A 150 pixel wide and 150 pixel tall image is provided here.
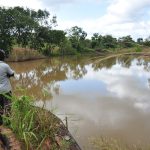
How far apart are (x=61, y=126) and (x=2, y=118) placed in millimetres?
876

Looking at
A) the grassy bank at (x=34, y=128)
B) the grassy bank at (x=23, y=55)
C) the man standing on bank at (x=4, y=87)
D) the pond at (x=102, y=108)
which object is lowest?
the grassy bank at (x=23, y=55)

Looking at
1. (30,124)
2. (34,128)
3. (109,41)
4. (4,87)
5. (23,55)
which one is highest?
(4,87)

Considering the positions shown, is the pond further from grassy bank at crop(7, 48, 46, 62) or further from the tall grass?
grassy bank at crop(7, 48, 46, 62)

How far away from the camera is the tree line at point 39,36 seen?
1211 inches

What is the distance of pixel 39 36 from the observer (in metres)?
36.3

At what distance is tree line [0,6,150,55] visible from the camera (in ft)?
101

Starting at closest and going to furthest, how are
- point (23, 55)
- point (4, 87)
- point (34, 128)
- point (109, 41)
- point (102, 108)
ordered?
point (34, 128) → point (4, 87) → point (102, 108) → point (23, 55) → point (109, 41)

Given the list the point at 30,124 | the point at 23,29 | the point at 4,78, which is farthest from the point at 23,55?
the point at 30,124

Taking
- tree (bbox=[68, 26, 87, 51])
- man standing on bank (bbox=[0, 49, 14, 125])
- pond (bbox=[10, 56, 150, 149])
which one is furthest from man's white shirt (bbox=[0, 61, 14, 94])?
tree (bbox=[68, 26, 87, 51])

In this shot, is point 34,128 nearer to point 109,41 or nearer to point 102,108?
point 102,108

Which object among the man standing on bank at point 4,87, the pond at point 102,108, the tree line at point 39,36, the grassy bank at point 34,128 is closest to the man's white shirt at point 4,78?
the man standing on bank at point 4,87

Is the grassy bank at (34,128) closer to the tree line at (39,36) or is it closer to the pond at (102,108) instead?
the pond at (102,108)

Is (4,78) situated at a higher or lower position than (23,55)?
higher

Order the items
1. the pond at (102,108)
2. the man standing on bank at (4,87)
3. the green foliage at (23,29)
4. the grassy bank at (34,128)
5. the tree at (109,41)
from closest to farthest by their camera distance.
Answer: the grassy bank at (34,128) → the man standing on bank at (4,87) → the pond at (102,108) → the green foliage at (23,29) → the tree at (109,41)
